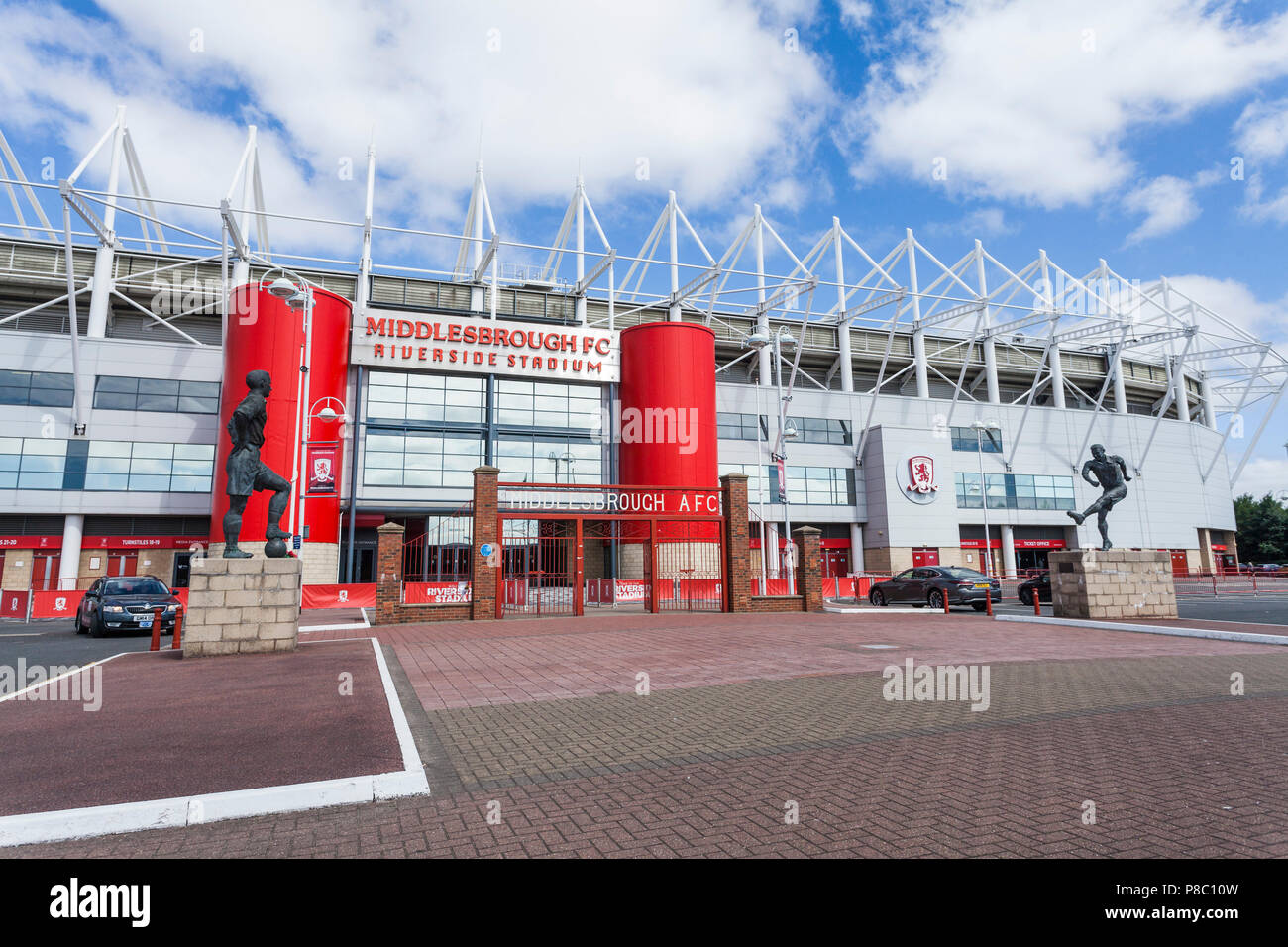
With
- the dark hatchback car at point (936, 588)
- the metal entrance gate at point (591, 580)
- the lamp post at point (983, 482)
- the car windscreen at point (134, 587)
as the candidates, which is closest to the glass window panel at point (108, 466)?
the car windscreen at point (134, 587)

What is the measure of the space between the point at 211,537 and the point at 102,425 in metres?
7.47

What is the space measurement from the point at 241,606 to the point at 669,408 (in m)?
26.0

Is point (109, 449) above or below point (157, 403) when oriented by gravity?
below

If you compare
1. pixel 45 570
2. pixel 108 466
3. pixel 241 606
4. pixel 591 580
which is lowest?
pixel 241 606

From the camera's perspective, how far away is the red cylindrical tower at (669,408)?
3581 centimetres

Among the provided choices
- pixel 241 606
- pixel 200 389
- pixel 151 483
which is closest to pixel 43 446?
pixel 151 483

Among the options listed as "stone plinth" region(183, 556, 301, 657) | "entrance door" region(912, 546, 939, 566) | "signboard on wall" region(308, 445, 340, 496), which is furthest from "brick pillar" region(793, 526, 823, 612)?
"entrance door" region(912, 546, 939, 566)

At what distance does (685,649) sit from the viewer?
42.4 feet

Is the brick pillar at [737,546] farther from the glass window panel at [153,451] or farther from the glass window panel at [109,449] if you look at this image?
the glass window panel at [109,449]

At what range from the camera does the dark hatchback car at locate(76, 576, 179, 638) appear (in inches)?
664

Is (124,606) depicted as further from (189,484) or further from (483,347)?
(483,347)

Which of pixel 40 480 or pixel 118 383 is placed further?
pixel 118 383
